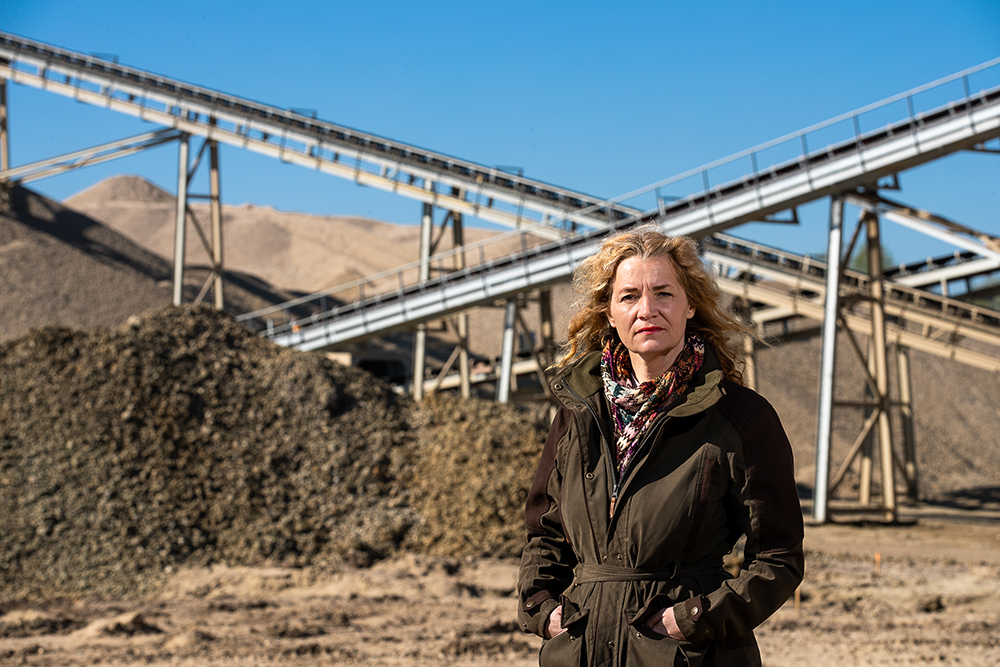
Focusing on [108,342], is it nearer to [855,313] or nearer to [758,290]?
[758,290]

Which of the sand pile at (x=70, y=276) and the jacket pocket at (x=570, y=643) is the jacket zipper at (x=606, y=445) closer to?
the jacket pocket at (x=570, y=643)

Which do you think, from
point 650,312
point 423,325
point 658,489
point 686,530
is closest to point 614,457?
point 658,489

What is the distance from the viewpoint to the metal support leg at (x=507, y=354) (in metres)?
19.2

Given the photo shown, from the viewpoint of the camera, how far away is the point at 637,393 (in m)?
2.48

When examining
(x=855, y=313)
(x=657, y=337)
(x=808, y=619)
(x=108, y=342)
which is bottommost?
(x=808, y=619)

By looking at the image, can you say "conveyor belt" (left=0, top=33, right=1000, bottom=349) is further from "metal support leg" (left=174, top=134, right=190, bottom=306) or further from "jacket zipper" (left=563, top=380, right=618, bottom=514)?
"jacket zipper" (left=563, top=380, right=618, bottom=514)

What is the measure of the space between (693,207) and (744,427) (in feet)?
51.9

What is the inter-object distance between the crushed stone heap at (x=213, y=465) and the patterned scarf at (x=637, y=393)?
9943 mm

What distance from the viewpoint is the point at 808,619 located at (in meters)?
9.21

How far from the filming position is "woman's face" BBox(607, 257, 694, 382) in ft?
8.09

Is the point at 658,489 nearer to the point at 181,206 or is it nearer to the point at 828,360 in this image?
the point at 828,360

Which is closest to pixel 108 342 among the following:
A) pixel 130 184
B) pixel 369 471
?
pixel 369 471

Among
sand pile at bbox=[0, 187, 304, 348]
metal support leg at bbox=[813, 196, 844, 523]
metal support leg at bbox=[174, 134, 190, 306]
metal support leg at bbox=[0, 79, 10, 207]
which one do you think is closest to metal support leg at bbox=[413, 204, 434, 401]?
metal support leg at bbox=[174, 134, 190, 306]

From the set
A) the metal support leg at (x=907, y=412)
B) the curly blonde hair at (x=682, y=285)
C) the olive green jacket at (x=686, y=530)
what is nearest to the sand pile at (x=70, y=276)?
the metal support leg at (x=907, y=412)
